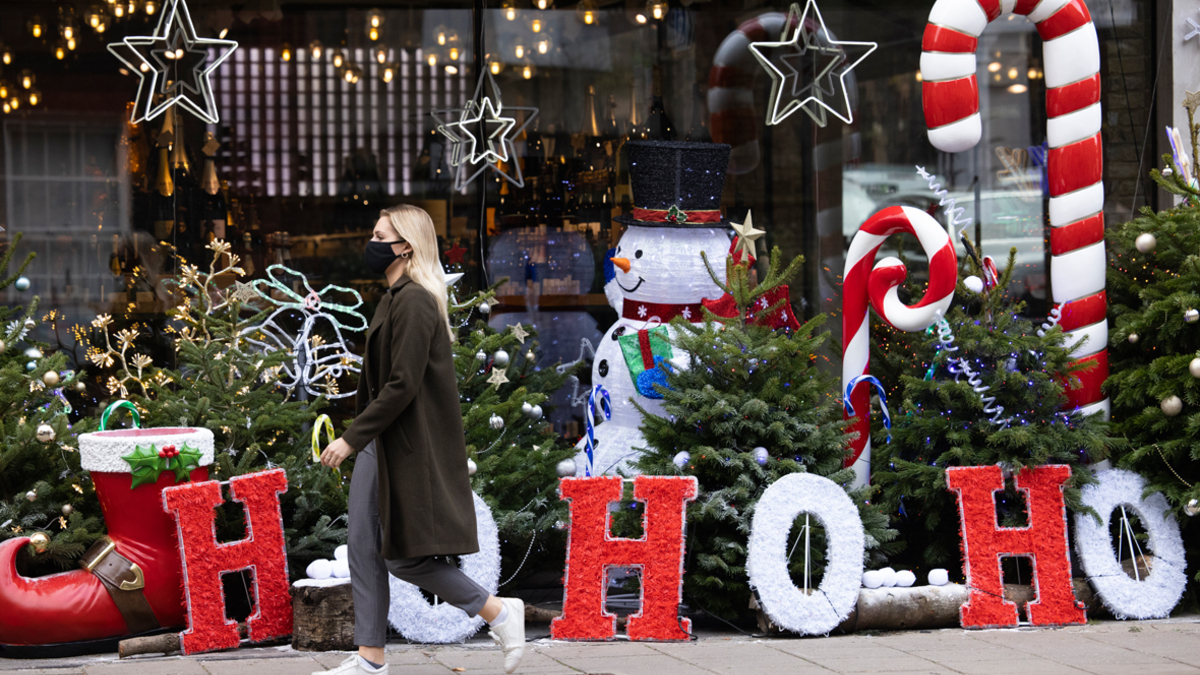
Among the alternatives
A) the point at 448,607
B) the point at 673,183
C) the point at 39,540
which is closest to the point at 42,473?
the point at 39,540

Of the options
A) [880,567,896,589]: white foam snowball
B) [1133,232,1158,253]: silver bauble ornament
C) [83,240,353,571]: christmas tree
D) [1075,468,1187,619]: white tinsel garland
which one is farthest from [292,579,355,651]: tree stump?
[1133,232,1158,253]: silver bauble ornament

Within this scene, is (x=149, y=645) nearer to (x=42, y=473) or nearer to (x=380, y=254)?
(x=42, y=473)

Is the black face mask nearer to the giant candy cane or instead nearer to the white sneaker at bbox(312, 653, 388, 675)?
the white sneaker at bbox(312, 653, 388, 675)

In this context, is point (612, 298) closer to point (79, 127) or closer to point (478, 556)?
point (478, 556)

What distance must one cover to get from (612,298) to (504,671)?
2.41 meters

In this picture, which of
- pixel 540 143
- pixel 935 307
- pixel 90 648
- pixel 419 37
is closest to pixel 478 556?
pixel 90 648

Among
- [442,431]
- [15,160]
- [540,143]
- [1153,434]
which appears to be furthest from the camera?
[540,143]

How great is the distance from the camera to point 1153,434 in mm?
6383

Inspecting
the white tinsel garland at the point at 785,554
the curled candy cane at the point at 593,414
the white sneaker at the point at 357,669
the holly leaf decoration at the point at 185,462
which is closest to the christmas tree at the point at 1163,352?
the white tinsel garland at the point at 785,554

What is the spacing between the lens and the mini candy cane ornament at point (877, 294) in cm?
603

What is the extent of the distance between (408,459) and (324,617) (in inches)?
48.4

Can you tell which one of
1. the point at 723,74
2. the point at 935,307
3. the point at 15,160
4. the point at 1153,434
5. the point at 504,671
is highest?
the point at 723,74

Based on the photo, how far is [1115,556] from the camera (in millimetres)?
6320

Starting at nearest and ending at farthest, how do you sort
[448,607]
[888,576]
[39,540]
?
1. [39,540]
2. [448,607]
3. [888,576]
